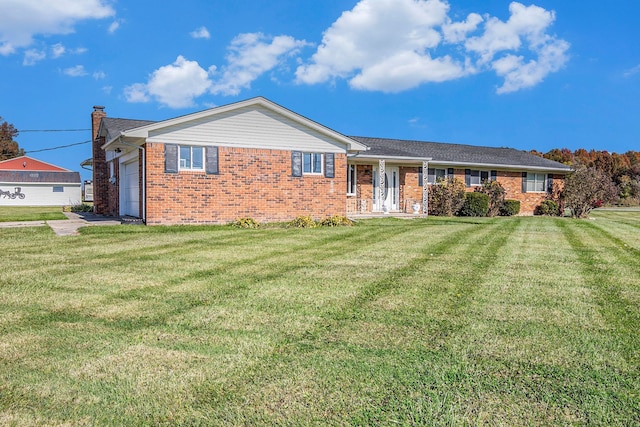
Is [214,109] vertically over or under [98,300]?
over

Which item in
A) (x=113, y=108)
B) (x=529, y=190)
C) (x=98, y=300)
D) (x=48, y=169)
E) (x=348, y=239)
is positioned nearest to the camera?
(x=98, y=300)

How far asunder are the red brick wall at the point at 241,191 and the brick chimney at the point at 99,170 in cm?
851

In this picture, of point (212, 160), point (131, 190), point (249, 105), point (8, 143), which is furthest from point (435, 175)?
point (8, 143)

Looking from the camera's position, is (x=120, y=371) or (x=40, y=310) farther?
(x=40, y=310)

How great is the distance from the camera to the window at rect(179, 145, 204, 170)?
50.7ft

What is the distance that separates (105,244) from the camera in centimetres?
1036

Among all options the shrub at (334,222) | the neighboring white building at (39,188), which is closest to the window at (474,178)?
the shrub at (334,222)

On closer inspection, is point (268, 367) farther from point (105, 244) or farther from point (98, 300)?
point (105, 244)

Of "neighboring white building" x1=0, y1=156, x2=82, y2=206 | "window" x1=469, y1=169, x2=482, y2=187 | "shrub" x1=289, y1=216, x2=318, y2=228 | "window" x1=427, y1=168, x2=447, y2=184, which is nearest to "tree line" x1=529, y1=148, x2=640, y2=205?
"window" x1=469, y1=169, x2=482, y2=187

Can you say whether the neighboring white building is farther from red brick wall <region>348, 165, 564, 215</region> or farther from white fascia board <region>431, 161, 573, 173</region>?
white fascia board <region>431, 161, 573, 173</region>

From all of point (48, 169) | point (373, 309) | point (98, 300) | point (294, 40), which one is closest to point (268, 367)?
point (373, 309)

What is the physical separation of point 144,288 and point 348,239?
6433 millimetres

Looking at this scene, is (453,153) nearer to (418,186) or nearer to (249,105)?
(418,186)

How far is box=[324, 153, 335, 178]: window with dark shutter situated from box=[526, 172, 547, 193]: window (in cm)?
1438
